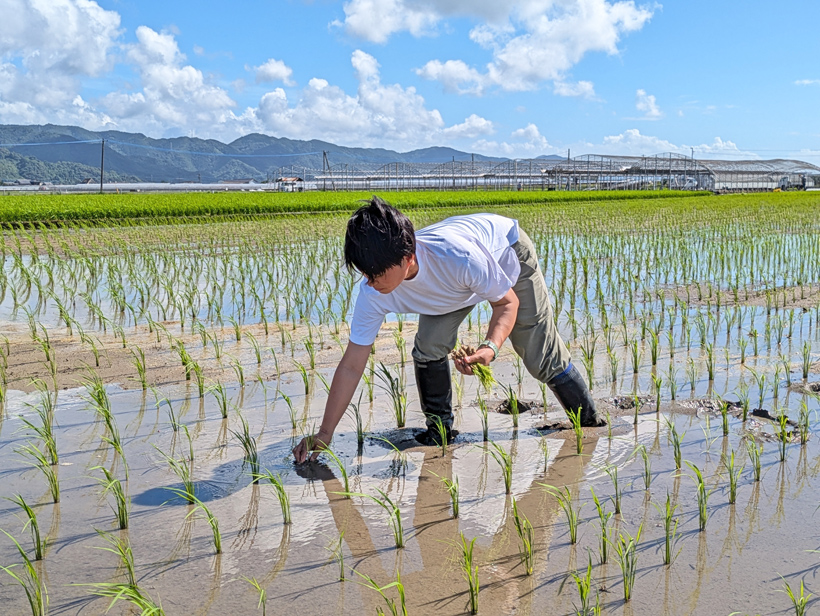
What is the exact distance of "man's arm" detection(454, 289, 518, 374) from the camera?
2.42 m

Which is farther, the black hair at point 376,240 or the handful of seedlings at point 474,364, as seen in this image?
the handful of seedlings at point 474,364

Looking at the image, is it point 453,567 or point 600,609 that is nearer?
point 600,609

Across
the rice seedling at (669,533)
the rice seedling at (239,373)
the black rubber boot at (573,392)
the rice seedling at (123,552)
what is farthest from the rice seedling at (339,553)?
the rice seedling at (239,373)

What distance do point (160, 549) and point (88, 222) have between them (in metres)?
13.3

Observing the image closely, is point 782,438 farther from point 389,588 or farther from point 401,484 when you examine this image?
point 389,588

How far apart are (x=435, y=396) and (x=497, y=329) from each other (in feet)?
1.90

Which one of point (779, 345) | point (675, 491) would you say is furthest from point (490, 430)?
point (779, 345)

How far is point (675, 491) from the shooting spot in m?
2.48

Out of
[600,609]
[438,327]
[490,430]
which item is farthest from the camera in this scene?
[490,430]

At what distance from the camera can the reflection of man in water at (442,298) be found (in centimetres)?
216

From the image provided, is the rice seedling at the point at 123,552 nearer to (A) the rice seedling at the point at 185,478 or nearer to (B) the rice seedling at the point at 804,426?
(A) the rice seedling at the point at 185,478

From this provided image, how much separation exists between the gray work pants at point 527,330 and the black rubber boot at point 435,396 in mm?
48

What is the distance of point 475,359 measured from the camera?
241cm

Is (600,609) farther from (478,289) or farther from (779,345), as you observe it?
(779,345)
